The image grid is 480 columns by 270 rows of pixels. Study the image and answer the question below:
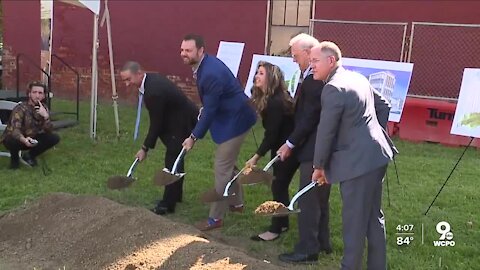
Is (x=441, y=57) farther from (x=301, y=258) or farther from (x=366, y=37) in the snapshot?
(x=301, y=258)

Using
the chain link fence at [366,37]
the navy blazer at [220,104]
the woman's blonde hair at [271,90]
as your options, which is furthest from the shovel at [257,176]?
the chain link fence at [366,37]

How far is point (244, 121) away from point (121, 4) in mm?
9243

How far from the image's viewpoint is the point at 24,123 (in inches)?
287

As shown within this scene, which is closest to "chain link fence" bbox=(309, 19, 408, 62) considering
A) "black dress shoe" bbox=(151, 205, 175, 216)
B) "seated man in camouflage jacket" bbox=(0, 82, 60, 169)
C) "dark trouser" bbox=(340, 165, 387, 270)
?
"seated man in camouflage jacket" bbox=(0, 82, 60, 169)

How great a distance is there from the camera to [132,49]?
1368cm

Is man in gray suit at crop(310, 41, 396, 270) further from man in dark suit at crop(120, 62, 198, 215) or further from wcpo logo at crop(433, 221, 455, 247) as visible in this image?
man in dark suit at crop(120, 62, 198, 215)

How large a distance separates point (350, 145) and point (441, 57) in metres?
7.73

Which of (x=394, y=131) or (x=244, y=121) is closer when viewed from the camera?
(x=244, y=121)

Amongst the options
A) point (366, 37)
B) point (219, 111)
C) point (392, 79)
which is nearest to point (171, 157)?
point (219, 111)

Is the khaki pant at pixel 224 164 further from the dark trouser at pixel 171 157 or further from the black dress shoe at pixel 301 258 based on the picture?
the black dress shoe at pixel 301 258

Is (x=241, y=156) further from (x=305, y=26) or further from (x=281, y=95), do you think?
(x=305, y=26)

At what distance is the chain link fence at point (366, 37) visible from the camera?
11047 mm

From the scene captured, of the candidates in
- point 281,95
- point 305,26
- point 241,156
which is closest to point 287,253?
point 281,95

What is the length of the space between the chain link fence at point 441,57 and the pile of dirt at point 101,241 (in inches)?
284
